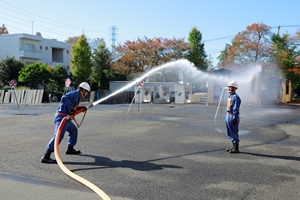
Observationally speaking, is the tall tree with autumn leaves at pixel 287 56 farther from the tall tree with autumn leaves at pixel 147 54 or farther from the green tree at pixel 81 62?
the green tree at pixel 81 62

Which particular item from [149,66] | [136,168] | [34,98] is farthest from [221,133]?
[149,66]

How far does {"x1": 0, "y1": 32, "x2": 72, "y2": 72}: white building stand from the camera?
152ft

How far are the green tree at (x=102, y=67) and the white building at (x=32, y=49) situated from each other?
9.44 meters

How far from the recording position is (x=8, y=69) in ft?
128

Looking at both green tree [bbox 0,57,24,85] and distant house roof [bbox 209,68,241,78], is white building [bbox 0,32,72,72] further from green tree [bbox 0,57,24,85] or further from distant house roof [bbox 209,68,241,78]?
distant house roof [bbox 209,68,241,78]

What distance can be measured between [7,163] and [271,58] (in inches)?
1327

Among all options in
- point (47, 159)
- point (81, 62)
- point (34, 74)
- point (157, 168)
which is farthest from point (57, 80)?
point (157, 168)

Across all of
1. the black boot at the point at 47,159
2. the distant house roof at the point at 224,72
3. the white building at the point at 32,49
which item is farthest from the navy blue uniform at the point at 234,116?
the white building at the point at 32,49

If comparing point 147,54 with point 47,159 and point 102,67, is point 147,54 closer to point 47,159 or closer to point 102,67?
point 102,67

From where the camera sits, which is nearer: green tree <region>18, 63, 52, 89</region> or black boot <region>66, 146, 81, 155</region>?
black boot <region>66, 146, 81, 155</region>

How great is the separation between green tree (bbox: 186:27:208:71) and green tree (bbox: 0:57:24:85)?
21.8 meters

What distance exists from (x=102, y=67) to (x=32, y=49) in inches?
470

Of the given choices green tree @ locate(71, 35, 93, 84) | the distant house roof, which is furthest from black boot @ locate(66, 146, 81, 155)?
green tree @ locate(71, 35, 93, 84)

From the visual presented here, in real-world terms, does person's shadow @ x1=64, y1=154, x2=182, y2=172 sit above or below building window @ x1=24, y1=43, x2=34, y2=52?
below
